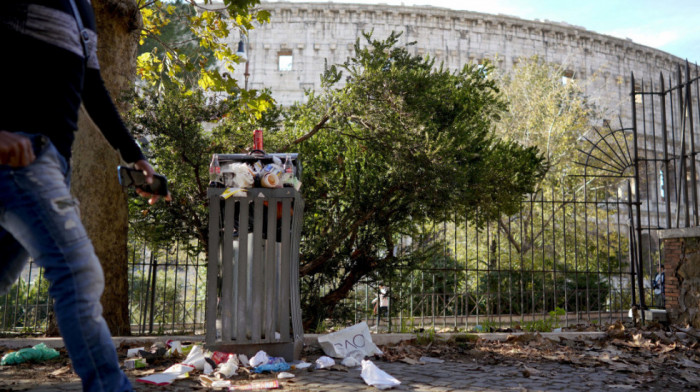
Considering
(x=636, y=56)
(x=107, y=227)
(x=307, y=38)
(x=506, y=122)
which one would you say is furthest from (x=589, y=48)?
(x=107, y=227)

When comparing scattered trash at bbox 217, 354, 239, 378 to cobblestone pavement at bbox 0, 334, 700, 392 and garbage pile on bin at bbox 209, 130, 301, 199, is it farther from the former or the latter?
garbage pile on bin at bbox 209, 130, 301, 199

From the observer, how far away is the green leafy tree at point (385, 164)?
305 inches

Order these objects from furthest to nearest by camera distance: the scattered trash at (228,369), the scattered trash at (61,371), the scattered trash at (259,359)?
the scattered trash at (259,359)
the scattered trash at (61,371)
the scattered trash at (228,369)

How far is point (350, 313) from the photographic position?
30.3 feet

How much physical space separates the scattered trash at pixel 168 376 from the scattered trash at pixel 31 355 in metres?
1.45

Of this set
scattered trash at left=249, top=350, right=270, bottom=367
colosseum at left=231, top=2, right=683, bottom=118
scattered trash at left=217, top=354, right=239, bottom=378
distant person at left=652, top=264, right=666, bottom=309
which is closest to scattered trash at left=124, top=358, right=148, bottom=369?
scattered trash at left=217, top=354, right=239, bottom=378

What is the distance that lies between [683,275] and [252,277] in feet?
21.4

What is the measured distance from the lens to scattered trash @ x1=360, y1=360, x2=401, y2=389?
4051 mm

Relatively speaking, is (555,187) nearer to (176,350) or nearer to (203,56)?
(203,56)

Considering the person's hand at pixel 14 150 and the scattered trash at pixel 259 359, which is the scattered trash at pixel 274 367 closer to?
the scattered trash at pixel 259 359

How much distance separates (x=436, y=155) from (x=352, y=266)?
7.58 feet

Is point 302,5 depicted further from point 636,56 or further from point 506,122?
point 636,56

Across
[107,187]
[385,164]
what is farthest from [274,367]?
[385,164]

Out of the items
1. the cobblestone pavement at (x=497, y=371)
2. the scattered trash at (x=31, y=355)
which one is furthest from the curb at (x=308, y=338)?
the scattered trash at (x=31, y=355)
